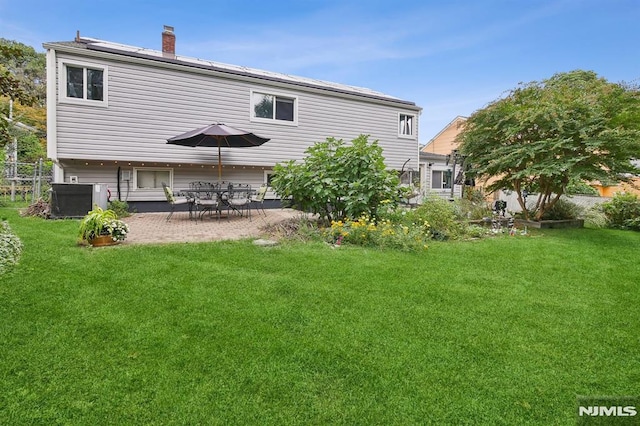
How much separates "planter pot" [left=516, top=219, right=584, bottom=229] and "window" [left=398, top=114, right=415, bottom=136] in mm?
6915

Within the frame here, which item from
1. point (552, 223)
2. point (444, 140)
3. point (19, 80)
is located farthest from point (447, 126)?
point (19, 80)

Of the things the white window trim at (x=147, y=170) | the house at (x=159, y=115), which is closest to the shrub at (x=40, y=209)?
the house at (x=159, y=115)

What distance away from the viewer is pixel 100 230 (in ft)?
18.0

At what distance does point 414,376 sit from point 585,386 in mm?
1042

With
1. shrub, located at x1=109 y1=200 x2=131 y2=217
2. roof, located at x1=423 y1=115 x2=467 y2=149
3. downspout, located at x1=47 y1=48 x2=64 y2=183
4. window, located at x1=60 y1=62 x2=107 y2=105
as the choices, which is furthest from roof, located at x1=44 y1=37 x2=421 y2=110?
roof, located at x1=423 y1=115 x2=467 y2=149

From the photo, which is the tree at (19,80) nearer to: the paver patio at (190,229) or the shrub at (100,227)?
the shrub at (100,227)

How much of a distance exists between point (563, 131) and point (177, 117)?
10.3 m

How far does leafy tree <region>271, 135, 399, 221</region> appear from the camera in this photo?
702cm

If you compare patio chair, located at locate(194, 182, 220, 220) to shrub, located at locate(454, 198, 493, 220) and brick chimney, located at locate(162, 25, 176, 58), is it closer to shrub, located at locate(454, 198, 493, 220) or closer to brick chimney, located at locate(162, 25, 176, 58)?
shrub, located at locate(454, 198, 493, 220)

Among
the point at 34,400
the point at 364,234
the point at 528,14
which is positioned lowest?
the point at 34,400

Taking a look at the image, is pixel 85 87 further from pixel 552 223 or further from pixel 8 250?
pixel 552 223

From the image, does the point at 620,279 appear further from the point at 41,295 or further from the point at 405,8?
the point at 405,8

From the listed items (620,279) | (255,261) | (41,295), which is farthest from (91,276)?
(620,279)

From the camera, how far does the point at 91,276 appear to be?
3.95 m
